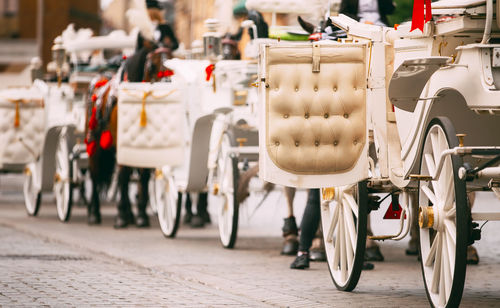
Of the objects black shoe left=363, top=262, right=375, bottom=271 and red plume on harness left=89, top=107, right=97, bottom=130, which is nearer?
black shoe left=363, top=262, right=375, bottom=271

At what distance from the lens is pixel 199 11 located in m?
54.5

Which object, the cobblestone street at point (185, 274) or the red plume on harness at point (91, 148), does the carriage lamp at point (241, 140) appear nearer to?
the cobblestone street at point (185, 274)

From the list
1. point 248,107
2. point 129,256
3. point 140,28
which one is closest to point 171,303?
point 129,256

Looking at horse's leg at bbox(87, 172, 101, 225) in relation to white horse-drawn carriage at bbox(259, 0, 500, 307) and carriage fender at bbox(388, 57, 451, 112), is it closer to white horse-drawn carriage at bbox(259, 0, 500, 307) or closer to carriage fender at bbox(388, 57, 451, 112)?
white horse-drawn carriage at bbox(259, 0, 500, 307)

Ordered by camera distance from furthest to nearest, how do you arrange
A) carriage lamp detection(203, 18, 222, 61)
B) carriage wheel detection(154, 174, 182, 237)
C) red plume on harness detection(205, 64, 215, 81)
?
carriage wheel detection(154, 174, 182, 237) → carriage lamp detection(203, 18, 222, 61) → red plume on harness detection(205, 64, 215, 81)

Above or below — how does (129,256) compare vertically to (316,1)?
below

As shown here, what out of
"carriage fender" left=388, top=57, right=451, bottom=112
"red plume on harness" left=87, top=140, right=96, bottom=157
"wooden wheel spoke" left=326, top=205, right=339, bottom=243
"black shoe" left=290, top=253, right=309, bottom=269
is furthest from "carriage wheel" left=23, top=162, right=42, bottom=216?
"carriage fender" left=388, top=57, right=451, bottom=112

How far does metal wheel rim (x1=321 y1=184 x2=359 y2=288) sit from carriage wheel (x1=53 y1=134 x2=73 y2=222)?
266 inches

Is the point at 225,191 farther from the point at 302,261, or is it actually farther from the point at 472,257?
the point at 472,257

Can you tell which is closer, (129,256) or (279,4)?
(129,256)

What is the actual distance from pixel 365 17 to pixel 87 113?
17.7ft

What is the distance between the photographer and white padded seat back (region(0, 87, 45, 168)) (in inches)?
597

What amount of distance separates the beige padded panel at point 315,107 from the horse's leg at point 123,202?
265 inches

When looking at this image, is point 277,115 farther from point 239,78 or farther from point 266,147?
point 239,78
